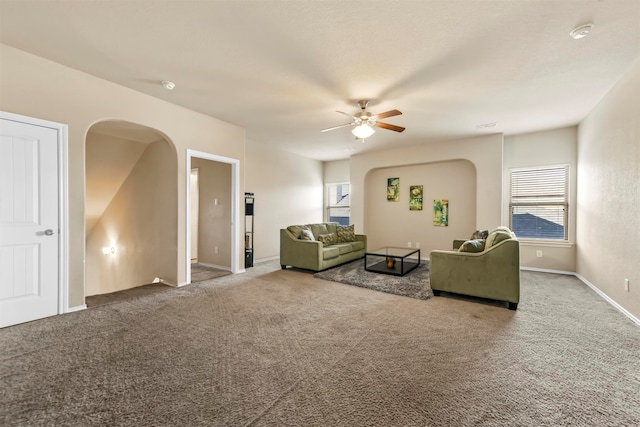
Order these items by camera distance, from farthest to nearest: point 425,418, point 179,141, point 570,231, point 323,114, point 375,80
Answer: point 570,231 < point 323,114 < point 179,141 < point 375,80 < point 425,418

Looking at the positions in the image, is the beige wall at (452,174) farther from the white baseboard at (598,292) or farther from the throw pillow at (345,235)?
the white baseboard at (598,292)

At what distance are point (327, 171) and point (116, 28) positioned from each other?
253 inches

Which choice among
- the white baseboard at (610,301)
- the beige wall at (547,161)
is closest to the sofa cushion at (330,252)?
the beige wall at (547,161)

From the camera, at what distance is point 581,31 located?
2.33 m

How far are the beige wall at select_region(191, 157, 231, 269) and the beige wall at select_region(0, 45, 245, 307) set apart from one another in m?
1.38

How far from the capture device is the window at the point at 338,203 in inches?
325

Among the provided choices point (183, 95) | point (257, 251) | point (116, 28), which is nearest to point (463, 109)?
point (183, 95)

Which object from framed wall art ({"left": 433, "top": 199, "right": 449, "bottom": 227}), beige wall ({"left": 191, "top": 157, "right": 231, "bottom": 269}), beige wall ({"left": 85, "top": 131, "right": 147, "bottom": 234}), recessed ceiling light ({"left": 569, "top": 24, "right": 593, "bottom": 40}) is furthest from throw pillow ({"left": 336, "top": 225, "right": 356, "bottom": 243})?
recessed ceiling light ({"left": 569, "top": 24, "right": 593, "bottom": 40})

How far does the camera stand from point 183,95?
3.75 meters

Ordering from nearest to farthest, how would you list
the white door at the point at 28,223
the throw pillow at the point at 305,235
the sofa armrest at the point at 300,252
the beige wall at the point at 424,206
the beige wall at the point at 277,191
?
the white door at the point at 28,223 < the sofa armrest at the point at 300,252 < the throw pillow at the point at 305,235 < the beige wall at the point at 424,206 < the beige wall at the point at 277,191

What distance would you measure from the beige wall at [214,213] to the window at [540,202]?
596 centimetres

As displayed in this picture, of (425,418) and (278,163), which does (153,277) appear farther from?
(425,418)

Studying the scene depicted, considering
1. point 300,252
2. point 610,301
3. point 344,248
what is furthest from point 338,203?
point 610,301

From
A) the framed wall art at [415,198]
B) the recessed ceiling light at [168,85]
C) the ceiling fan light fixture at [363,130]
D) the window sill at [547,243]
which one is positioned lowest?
the window sill at [547,243]
